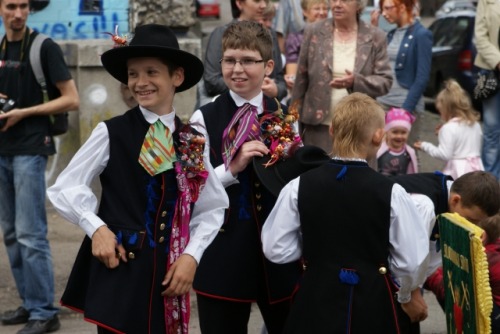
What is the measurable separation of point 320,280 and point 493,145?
5.64 meters

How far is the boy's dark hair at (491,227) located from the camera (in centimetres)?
516

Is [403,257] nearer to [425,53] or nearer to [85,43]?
[425,53]

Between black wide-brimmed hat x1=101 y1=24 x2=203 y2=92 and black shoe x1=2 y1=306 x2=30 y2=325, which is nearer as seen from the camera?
black wide-brimmed hat x1=101 y1=24 x2=203 y2=92

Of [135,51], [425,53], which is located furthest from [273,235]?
[425,53]

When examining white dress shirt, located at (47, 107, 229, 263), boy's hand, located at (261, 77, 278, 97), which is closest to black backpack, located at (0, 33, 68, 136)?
boy's hand, located at (261, 77, 278, 97)

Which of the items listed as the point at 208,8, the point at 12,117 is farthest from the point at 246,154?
the point at 208,8

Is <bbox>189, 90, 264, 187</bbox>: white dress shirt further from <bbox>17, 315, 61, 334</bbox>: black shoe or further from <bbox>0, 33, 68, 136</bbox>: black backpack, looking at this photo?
<bbox>17, 315, 61, 334</bbox>: black shoe

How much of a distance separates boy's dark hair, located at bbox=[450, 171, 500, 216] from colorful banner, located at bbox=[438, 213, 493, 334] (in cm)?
54

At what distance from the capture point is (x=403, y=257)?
4.40m

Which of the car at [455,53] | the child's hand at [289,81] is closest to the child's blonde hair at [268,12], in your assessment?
the child's hand at [289,81]

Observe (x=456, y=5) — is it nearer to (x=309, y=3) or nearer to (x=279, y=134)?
(x=309, y=3)

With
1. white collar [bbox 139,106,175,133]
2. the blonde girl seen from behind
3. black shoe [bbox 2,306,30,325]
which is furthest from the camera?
the blonde girl seen from behind

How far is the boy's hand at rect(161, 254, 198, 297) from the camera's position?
4434 millimetres

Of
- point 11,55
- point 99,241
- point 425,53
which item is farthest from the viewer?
point 425,53
